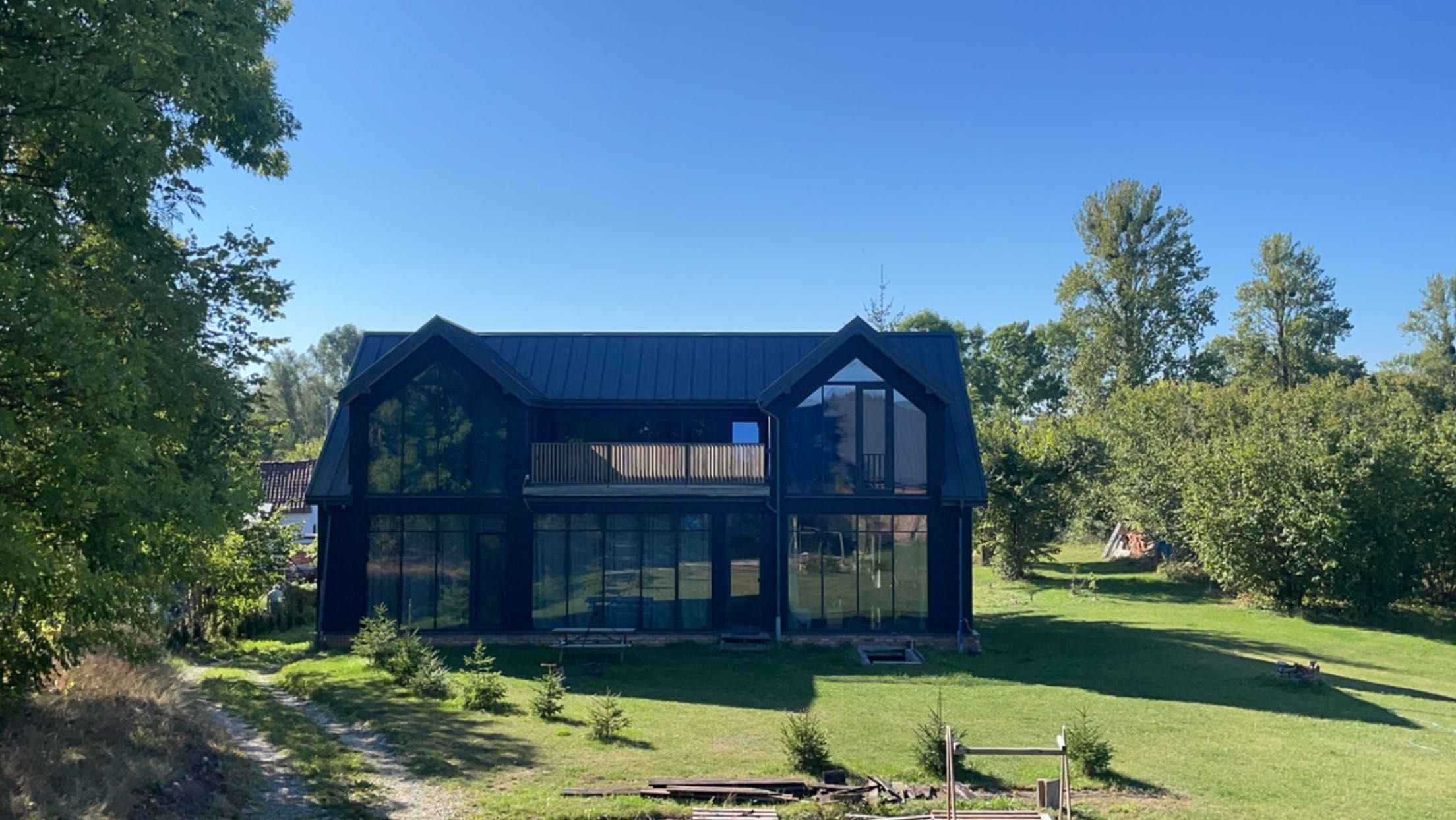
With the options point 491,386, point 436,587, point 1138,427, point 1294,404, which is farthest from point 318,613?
point 1294,404

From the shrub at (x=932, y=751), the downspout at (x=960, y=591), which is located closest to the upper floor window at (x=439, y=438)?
the downspout at (x=960, y=591)

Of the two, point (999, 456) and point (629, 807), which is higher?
point (999, 456)

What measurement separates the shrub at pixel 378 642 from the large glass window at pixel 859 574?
31.2ft

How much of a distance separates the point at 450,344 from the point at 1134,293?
41.4m

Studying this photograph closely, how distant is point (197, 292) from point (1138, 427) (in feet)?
128

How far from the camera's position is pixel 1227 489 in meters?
31.2

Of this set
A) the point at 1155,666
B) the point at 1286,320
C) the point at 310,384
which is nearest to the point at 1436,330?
the point at 1286,320

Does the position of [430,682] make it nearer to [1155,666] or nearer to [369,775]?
[369,775]

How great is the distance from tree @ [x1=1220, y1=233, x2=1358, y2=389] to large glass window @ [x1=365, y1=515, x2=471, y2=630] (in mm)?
49954

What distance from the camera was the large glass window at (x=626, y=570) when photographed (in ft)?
76.1

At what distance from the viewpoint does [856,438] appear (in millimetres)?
23281

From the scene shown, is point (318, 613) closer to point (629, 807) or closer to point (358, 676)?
point (358, 676)

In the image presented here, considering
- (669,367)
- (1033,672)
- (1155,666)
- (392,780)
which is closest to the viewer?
(392,780)

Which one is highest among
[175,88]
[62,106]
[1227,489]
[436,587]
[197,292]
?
[175,88]
